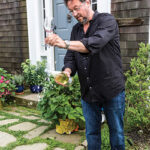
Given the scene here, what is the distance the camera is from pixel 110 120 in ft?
6.18

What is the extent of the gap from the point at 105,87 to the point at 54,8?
3.70 metres

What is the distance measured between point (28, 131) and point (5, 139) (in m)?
0.38

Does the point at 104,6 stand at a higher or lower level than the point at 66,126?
higher

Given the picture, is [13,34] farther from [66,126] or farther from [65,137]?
[65,137]

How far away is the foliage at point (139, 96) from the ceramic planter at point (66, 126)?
2.68ft

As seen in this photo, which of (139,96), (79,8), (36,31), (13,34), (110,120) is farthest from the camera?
(13,34)

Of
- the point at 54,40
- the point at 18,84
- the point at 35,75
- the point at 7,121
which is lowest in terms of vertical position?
the point at 7,121

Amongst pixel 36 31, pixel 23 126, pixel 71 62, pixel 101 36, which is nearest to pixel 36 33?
pixel 36 31

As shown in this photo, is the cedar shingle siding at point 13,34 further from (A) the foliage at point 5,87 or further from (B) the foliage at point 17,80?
(A) the foliage at point 5,87

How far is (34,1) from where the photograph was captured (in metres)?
5.12

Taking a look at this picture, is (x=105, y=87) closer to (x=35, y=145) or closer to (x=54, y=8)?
(x=35, y=145)

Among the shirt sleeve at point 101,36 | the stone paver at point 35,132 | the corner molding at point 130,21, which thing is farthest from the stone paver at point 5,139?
the corner molding at point 130,21

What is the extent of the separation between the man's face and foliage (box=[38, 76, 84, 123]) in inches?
55.3

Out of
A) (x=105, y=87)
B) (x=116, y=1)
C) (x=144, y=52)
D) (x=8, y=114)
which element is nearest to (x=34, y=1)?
(x=116, y=1)
